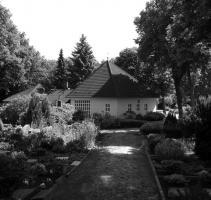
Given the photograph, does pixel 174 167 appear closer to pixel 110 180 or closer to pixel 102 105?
pixel 110 180

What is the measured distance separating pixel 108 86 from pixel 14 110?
11105mm

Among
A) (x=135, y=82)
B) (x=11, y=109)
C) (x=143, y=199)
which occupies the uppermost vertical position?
(x=135, y=82)

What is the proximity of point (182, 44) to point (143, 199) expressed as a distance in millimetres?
14937

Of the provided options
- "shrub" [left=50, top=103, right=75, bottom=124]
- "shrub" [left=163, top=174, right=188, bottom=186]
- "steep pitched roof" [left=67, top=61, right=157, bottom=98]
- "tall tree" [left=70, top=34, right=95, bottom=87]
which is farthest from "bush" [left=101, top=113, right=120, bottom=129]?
"tall tree" [left=70, top=34, right=95, bottom=87]

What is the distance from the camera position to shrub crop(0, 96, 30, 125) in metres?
32.0

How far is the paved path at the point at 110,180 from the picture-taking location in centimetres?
932

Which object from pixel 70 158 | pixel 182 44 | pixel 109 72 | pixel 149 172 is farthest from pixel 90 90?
pixel 149 172

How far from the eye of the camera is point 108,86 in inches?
1490

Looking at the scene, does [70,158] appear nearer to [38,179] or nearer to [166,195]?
[38,179]

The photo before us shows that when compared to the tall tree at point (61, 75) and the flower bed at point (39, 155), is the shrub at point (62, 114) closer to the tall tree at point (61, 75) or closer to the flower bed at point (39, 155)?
the flower bed at point (39, 155)

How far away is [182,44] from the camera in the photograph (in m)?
21.8

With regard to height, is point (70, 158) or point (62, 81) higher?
point (62, 81)

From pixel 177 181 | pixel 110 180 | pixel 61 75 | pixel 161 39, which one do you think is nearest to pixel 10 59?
pixel 61 75

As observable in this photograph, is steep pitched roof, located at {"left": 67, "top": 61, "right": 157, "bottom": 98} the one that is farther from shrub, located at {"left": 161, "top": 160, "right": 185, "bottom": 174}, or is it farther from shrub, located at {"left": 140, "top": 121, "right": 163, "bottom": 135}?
shrub, located at {"left": 161, "top": 160, "right": 185, "bottom": 174}
